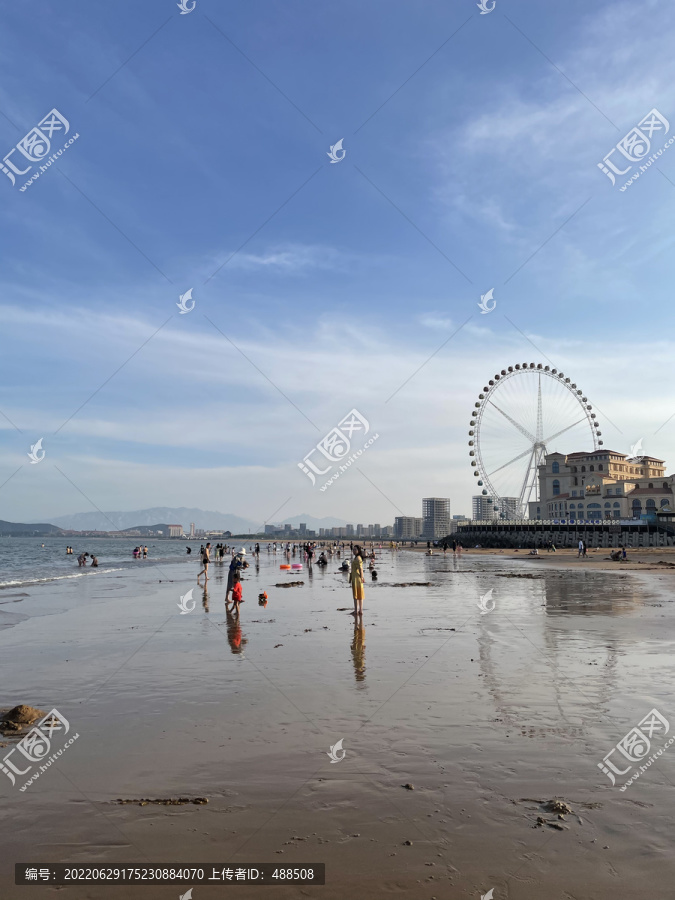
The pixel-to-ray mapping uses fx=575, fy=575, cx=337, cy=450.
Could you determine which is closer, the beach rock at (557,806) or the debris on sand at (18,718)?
the beach rock at (557,806)

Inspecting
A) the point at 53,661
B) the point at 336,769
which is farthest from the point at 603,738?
the point at 53,661

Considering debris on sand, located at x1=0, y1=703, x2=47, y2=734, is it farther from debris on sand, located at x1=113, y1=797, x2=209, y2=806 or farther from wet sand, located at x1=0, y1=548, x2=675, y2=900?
debris on sand, located at x1=113, y1=797, x2=209, y2=806

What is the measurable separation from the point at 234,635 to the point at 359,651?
4196 mm

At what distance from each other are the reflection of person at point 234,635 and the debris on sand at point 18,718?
518 cm

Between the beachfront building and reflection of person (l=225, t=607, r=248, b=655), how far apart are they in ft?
330

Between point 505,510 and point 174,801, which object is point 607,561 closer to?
point 505,510

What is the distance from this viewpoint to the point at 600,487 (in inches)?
4405

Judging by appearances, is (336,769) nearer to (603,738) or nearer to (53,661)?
(603,738)

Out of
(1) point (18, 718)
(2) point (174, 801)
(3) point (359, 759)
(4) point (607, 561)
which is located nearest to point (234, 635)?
(1) point (18, 718)

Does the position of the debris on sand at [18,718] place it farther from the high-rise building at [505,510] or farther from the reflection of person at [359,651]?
the high-rise building at [505,510]

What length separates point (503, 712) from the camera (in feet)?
27.4

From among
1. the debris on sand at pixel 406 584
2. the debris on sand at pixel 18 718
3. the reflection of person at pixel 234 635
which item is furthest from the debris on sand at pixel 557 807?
the debris on sand at pixel 406 584

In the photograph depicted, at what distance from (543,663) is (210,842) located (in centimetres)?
836

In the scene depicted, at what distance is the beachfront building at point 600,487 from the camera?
107m
